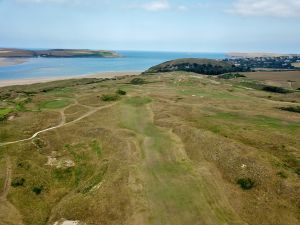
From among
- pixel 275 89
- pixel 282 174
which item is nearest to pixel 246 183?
pixel 282 174

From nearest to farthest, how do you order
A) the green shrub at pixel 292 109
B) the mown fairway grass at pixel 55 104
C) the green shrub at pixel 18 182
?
the green shrub at pixel 18 182 → the green shrub at pixel 292 109 → the mown fairway grass at pixel 55 104

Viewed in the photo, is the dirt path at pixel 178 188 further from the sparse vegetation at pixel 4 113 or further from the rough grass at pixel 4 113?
the rough grass at pixel 4 113

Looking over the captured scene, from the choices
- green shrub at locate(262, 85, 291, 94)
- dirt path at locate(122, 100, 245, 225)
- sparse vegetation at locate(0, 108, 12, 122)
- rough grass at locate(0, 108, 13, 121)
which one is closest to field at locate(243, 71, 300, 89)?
green shrub at locate(262, 85, 291, 94)

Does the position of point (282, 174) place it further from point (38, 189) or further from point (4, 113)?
point (4, 113)

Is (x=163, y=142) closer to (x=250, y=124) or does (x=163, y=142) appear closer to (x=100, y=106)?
(x=250, y=124)

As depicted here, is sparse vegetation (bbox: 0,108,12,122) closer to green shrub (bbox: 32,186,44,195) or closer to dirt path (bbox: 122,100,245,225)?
green shrub (bbox: 32,186,44,195)

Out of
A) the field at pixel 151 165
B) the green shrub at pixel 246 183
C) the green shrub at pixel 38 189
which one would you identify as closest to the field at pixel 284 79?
the field at pixel 151 165
